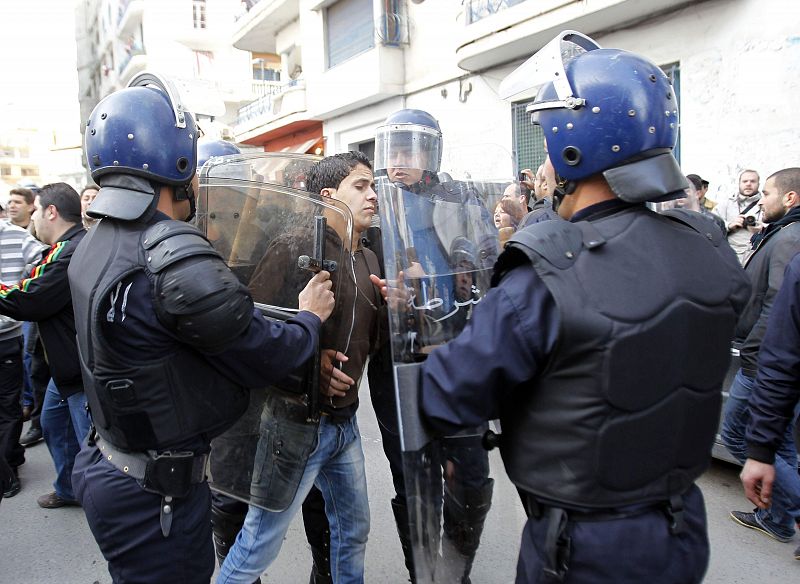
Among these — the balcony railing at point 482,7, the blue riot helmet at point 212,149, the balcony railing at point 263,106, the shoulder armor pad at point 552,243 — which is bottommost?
the shoulder armor pad at point 552,243

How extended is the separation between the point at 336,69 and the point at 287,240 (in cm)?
1329

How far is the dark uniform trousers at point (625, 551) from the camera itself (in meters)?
1.34

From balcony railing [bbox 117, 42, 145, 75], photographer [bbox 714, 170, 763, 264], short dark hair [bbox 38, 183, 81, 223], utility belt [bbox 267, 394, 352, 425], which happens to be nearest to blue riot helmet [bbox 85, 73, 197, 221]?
utility belt [bbox 267, 394, 352, 425]

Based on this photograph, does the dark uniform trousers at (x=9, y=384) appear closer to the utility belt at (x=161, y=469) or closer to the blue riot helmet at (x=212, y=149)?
the blue riot helmet at (x=212, y=149)

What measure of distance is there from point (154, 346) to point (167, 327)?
7 centimetres

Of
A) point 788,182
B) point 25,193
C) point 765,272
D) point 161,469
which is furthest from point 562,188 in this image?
point 25,193

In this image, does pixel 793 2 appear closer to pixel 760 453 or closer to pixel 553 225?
pixel 760 453

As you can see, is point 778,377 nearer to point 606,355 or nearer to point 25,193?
point 606,355

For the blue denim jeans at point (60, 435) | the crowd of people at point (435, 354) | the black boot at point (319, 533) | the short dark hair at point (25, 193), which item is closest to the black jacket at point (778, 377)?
the crowd of people at point (435, 354)

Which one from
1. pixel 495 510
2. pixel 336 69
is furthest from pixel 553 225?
pixel 336 69

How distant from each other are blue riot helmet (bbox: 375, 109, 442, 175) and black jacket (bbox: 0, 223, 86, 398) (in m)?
1.87

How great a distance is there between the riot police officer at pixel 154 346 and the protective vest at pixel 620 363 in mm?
766

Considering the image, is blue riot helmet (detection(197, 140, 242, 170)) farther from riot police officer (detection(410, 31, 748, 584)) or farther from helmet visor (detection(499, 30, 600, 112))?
riot police officer (detection(410, 31, 748, 584))

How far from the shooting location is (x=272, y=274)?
6.80 feet
